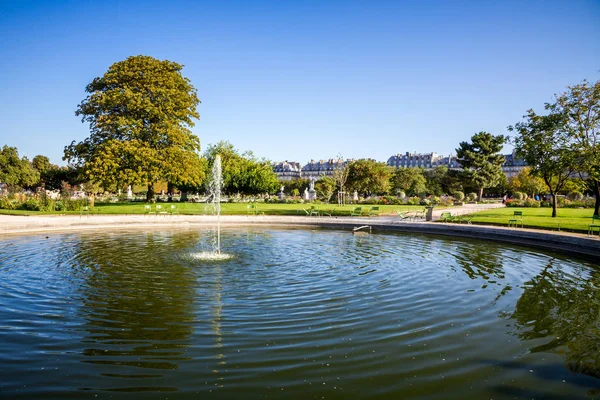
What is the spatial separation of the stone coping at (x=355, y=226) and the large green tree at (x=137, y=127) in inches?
379

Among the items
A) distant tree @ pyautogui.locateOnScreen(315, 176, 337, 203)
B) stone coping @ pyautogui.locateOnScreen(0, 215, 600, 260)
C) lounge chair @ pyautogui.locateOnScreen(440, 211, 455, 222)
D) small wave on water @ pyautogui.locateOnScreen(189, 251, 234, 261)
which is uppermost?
distant tree @ pyautogui.locateOnScreen(315, 176, 337, 203)

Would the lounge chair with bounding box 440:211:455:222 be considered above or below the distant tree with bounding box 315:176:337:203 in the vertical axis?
below

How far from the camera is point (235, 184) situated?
55750 mm

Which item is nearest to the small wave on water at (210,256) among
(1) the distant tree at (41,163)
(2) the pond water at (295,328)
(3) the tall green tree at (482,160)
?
(2) the pond water at (295,328)

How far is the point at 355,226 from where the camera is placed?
24.2m

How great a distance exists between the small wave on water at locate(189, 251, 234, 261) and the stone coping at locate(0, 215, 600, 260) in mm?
10835

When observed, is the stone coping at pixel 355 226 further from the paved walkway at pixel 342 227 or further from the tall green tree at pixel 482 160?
the tall green tree at pixel 482 160

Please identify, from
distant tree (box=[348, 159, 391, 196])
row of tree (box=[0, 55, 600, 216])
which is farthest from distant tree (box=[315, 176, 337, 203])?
row of tree (box=[0, 55, 600, 216])

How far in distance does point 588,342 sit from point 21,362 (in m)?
8.55

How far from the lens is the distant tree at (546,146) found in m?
27.3

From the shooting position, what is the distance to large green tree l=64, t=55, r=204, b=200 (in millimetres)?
33688

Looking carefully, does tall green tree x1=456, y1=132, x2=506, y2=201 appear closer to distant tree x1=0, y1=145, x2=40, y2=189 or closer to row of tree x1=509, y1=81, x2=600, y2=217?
row of tree x1=509, y1=81, x2=600, y2=217

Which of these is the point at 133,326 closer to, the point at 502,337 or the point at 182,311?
the point at 182,311

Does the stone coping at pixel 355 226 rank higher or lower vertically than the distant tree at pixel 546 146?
lower
